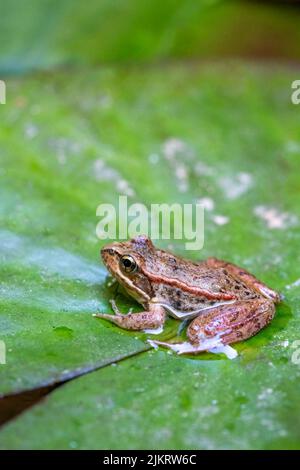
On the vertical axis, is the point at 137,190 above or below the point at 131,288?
above

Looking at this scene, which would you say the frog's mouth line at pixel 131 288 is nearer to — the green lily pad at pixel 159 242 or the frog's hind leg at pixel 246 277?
the green lily pad at pixel 159 242

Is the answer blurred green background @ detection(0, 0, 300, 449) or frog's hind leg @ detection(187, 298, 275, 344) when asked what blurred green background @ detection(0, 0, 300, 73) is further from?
frog's hind leg @ detection(187, 298, 275, 344)

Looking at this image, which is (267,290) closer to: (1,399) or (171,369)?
(171,369)

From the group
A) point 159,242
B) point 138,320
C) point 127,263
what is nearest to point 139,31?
point 159,242

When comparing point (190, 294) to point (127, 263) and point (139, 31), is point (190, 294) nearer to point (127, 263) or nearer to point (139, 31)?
point (127, 263)

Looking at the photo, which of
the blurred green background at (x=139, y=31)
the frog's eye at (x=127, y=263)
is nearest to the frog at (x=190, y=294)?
the frog's eye at (x=127, y=263)
